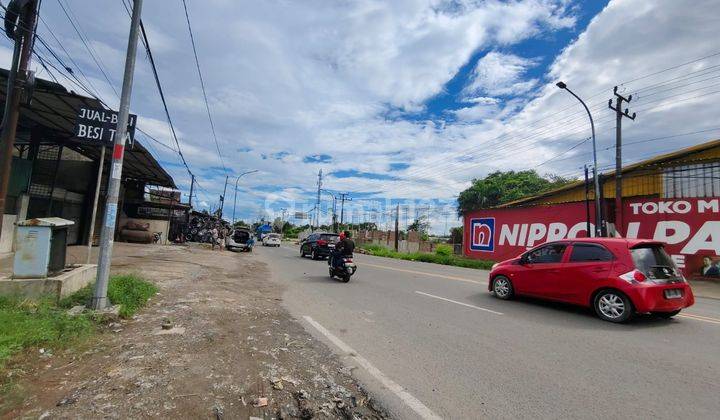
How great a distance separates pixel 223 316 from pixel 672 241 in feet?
69.9

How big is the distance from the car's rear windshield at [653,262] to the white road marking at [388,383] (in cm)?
559

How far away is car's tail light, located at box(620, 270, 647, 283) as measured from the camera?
684 cm

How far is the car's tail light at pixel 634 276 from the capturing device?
6.84 m

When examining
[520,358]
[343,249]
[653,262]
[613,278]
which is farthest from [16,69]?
[653,262]

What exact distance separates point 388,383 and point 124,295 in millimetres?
5506

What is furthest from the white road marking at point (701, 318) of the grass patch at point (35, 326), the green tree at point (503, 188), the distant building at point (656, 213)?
the green tree at point (503, 188)

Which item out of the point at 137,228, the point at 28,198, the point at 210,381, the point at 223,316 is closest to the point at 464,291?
the point at 223,316

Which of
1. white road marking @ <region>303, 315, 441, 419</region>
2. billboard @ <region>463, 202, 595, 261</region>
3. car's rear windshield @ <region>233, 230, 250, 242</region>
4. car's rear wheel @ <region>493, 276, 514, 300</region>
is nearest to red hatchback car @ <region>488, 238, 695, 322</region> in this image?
car's rear wheel @ <region>493, 276, 514, 300</region>

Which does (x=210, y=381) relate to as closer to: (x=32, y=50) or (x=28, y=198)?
(x=32, y=50)

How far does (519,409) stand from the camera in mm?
3525

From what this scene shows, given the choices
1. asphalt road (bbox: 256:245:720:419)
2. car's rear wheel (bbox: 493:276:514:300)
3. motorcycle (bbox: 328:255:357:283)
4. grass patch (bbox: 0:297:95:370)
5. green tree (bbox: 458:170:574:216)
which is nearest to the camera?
asphalt road (bbox: 256:245:720:419)

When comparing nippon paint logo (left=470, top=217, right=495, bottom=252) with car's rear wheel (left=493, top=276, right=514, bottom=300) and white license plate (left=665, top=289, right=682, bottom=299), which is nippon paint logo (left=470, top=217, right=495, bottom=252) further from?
white license plate (left=665, top=289, right=682, bottom=299)

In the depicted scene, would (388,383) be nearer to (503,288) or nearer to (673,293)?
(673,293)

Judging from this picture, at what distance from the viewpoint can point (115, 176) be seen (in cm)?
641
